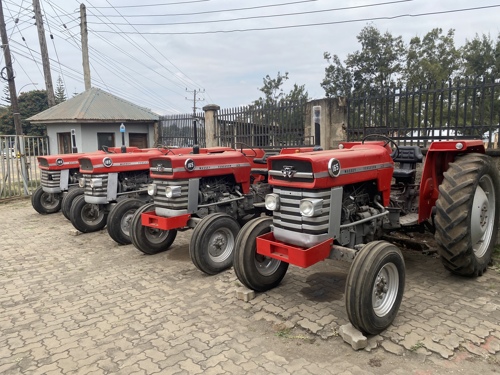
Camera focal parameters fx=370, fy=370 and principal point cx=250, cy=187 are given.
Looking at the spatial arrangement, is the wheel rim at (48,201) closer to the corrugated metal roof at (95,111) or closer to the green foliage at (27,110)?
the corrugated metal roof at (95,111)

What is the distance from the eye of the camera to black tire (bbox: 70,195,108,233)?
6.81m

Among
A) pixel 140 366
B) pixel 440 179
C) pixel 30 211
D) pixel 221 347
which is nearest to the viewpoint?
pixel 140 366

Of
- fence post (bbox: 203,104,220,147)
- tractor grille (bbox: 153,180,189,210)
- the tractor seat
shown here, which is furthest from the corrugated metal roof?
the tractor seat

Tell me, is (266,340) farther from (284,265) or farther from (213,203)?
(213,203)

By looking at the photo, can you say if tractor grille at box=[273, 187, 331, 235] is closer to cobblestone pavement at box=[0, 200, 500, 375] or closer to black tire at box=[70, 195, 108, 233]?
cobblestone pavement at box=[0, 200, 500, 375]

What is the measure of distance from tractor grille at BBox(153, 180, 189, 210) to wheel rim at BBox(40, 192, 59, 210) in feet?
18.0

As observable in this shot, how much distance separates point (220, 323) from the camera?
11.0 ft

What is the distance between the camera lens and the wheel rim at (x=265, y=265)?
381 cm

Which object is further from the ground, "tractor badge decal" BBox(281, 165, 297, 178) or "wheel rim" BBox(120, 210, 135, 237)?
"tractor badge decal" BBox(281, 165, 297, 178)

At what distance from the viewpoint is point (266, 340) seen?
120 inches

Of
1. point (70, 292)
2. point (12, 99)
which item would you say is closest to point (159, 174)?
point (70, 292)

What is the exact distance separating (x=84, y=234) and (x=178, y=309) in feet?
13.4

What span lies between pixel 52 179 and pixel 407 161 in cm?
739

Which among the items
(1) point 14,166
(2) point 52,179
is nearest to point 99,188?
(2) point 52,179
